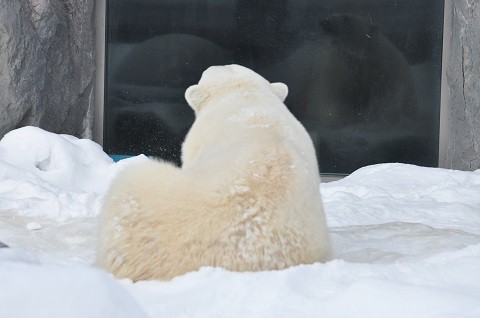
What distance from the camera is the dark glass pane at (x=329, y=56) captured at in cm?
612

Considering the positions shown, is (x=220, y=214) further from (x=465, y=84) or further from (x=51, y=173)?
(x=465, y=84)

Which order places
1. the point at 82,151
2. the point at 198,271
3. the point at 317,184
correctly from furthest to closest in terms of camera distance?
the point at 82,151 → the point at 317,184 → the point at 198,271

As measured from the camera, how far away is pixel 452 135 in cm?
593

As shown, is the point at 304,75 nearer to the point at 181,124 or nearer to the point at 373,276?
the point at 181,124

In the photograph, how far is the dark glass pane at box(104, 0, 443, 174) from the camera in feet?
20.1

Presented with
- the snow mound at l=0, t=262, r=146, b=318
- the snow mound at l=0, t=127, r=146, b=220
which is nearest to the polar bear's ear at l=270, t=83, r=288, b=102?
the snow mound at l=0, t=127, r=146, b=220

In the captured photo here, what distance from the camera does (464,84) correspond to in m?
5.68

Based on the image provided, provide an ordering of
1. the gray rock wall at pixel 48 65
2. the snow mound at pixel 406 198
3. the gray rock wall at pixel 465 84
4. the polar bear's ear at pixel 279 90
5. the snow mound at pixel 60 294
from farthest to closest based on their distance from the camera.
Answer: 1. the gray rock wall at pixel 465 84
2. the gray rock wall at pixel 48 65
3. the snow mound at pixel 406 198
4. the polar bear's ear at pixel 279 90
5. the snow mound at pixel 60 294

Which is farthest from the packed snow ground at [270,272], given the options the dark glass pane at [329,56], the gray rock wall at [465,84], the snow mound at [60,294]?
the dark glass pane at [329,56]

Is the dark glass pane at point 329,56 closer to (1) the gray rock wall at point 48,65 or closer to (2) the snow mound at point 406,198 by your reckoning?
(1) the gray rock wall at point 48,65

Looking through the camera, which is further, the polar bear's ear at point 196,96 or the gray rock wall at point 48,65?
the gray rock wall at point 48,65

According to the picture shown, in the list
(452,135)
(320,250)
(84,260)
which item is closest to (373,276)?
(320,250)

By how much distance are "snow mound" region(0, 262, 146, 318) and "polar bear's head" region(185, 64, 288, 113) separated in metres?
1.85

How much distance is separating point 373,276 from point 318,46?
15.1 ft
